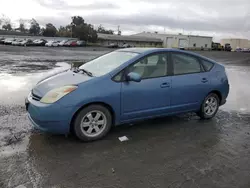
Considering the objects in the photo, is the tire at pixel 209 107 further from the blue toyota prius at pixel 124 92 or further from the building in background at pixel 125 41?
the building in background at pixel 125 41

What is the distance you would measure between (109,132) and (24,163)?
1667 millimetres

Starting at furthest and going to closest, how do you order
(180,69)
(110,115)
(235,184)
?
(180,69) < (110,115) < (235,184)

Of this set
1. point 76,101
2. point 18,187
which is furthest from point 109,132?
point 18,187

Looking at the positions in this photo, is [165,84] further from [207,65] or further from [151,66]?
[207,65]

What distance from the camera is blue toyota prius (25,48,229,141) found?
3.95 m

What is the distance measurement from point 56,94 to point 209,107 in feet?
11.3

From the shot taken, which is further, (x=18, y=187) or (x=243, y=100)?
(x=243, y=100)

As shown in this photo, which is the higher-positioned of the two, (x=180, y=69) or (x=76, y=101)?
(x=180, y=69)

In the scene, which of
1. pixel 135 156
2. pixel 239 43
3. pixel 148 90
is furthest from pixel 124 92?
pixel 239 43

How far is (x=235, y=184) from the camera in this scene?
10.4 feet

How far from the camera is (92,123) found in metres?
4.19

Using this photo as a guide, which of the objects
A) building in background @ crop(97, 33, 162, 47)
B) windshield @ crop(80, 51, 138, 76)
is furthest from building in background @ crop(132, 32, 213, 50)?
windshield @ crop(80, 51, 138, 76)

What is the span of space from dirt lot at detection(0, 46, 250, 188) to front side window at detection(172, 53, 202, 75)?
113cm

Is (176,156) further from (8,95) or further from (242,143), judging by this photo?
(8,95)
